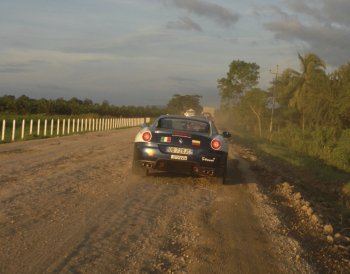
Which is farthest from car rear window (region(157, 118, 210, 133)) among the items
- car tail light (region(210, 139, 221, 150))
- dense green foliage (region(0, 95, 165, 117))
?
dense green foliage (region(0, 95, 165, 117))

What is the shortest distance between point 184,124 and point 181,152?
54.4 inches

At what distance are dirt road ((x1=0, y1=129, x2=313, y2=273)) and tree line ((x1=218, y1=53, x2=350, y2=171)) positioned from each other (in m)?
21.4

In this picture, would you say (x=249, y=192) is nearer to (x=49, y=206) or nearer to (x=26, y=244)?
(x=49, y=206)

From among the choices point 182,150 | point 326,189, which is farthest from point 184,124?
point 326,189

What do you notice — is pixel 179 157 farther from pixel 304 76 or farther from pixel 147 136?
pixel 304 76

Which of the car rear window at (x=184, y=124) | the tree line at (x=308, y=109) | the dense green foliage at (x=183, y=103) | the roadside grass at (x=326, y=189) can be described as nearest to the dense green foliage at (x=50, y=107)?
the tree line at (x=308, y=109)

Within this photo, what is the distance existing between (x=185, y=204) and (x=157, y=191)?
1186mm

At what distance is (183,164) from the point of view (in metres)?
10.9

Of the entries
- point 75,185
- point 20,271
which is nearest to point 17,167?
point 75,185

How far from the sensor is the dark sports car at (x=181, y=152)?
10.8 m

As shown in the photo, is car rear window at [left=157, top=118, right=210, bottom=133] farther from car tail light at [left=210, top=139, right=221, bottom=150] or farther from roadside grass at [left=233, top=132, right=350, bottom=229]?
roadside grass at [left=233, top=132, right=350, bottom=229]

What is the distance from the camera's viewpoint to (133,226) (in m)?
6.86

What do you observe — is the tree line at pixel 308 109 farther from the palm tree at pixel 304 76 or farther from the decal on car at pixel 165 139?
the decal on car at pixel 165 139

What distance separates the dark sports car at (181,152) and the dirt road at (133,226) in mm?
366
